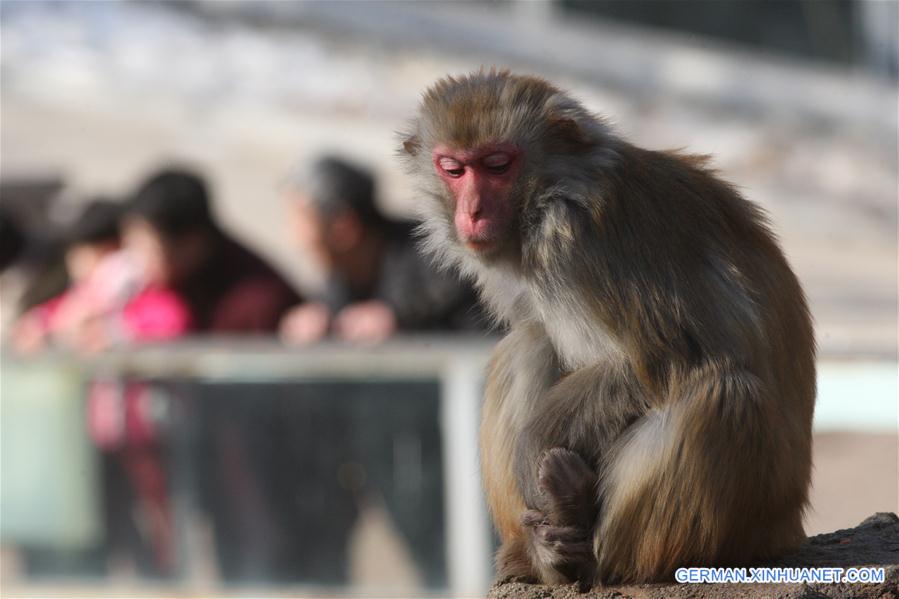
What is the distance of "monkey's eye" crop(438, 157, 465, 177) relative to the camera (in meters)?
4.85

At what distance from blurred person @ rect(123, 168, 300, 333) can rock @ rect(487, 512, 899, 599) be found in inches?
185

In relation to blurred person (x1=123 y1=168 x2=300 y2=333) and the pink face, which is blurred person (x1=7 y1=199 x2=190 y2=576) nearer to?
blurred person (x1=123 y1=168 x2=300 y2=333)

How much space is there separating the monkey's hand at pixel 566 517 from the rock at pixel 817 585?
75 mm

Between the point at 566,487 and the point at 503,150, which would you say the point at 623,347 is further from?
the point at 503,150

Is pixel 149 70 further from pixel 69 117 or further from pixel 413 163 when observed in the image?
pixel 413 163

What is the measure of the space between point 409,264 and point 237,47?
441 inches

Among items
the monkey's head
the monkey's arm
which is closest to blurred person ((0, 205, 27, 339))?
the monkey's head

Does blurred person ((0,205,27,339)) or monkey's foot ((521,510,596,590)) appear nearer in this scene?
monkey's foot ((521,510,596,590))

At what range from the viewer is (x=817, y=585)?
4.31 meters

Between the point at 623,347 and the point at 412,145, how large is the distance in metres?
1.20

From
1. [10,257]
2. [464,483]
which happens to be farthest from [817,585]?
[10,257]

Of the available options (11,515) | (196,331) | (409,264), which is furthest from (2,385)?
(409,264)

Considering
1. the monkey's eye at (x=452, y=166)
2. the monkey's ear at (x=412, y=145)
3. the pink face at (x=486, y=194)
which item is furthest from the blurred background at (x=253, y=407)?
the pink face at (x=486, y=194)

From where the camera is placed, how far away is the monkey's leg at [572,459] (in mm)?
4570
